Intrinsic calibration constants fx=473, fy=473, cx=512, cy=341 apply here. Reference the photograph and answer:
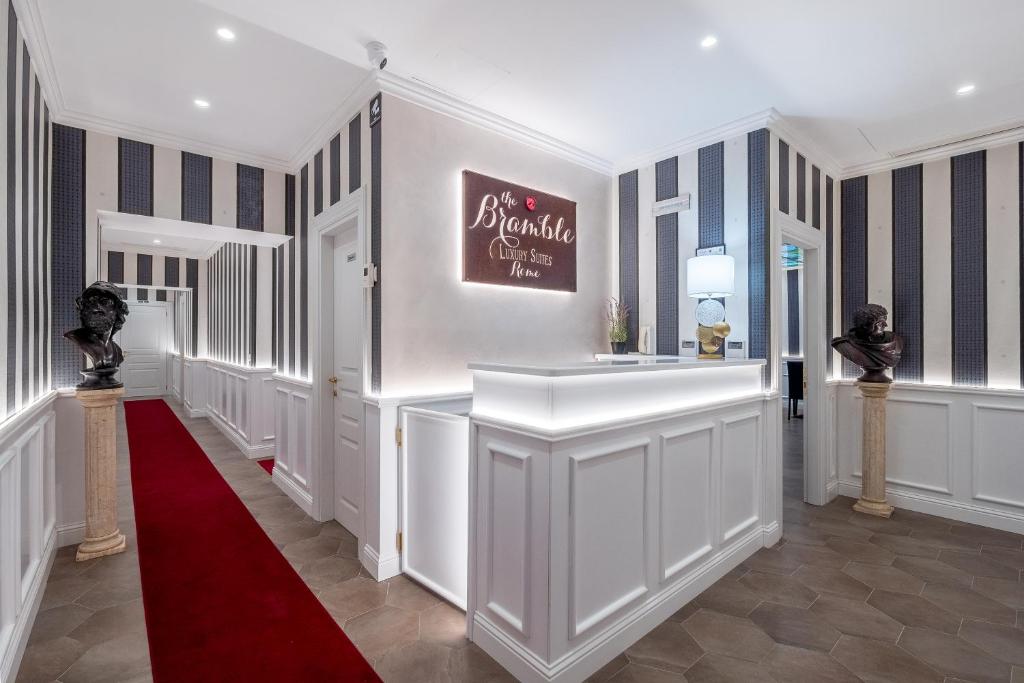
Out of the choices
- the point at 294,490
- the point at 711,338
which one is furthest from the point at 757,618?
the point at 294,490

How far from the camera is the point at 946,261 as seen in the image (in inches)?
151

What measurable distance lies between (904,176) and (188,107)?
18.3 feet

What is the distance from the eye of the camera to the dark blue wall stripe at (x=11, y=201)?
2.09 meters

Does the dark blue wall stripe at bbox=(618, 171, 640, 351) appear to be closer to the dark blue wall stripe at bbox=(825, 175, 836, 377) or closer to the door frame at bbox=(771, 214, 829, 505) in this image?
the door frame at bbox=(771, 214, 829, 505)

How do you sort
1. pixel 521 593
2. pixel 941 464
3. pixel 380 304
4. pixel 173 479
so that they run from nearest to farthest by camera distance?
pixel 521 593, pixel 380 304, pixel 941 464, pixel 173 479

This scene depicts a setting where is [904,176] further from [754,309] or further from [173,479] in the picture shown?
[173,479]

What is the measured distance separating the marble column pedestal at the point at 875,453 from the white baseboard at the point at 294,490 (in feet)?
14.5

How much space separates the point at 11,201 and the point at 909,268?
19.6 feet

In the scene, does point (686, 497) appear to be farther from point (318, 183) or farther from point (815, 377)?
point (318, 183)

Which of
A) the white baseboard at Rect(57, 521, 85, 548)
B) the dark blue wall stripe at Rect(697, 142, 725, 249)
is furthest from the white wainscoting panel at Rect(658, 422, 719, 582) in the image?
the white baseboard at Rect(57, 521, 85, 548)

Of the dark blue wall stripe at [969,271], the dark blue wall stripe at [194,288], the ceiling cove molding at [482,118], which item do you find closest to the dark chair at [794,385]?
the dark blue wall stripe at [969,271]

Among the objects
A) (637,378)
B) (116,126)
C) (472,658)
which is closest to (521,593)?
(472,658)

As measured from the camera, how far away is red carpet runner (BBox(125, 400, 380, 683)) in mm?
1985

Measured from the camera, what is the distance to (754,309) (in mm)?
3262
